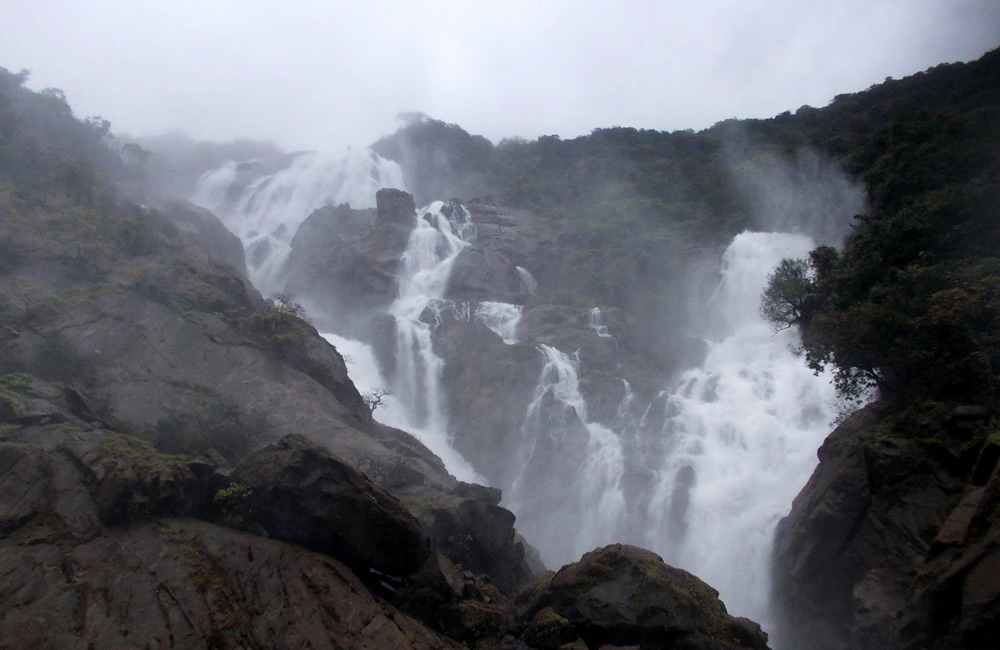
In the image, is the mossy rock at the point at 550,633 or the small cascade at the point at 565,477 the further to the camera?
the small cascade at the point at 565,477

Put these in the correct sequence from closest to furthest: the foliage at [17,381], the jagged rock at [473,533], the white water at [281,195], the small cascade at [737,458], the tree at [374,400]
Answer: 1. the foliage at [17,381]
2. the jagged rock at [473,533]
3. the small cascade at [737,458]
4. the tree at [374,400]
5. the white water at [281,195]

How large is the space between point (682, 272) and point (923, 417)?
33.3 metres

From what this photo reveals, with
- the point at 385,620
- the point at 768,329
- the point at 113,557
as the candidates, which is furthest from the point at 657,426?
the point at 113,557

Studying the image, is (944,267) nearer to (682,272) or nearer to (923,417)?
(923,417)

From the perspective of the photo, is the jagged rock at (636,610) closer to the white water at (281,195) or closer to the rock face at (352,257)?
the rock face at (352,257)

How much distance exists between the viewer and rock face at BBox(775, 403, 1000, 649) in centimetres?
1051

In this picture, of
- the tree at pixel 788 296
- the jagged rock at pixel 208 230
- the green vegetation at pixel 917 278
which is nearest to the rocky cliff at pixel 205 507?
the green vegetation at pixel 917 278

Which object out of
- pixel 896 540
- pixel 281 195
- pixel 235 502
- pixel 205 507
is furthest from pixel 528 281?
pixel 205 507

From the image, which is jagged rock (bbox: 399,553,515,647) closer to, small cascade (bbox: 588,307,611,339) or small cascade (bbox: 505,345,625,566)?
small cascade (bbox: 505,345,625,566)

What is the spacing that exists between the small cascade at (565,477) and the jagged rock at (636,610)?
46.3 ft

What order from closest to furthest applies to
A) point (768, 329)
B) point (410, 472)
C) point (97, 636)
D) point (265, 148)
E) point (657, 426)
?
1. point (97, 636)
2. point (410, 472)
3. point (657, 426)
4. point (768, 329)
5. point (265, 148)

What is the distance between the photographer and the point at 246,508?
1292cm

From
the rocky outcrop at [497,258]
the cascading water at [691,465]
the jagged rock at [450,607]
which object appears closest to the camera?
the jagged rock at [450,607]

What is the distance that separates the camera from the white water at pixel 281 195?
52.7 meters
